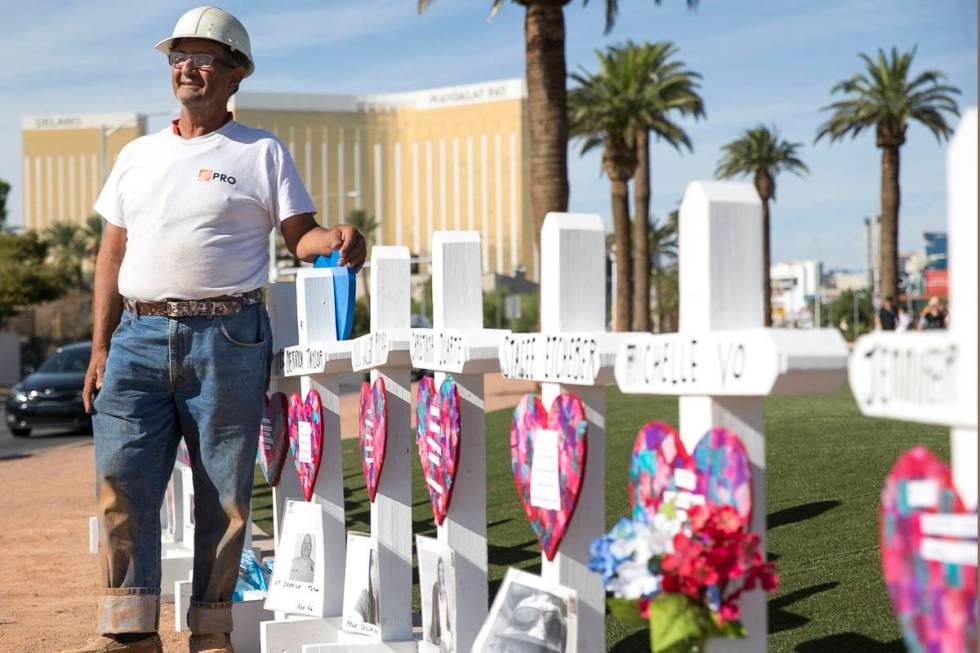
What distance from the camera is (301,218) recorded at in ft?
14.6

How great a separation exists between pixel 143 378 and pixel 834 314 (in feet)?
402

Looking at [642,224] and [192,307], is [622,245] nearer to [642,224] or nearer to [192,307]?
[642,224]

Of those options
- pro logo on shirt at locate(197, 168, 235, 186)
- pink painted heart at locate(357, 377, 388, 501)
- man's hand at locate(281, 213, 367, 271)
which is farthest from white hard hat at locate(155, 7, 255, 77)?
pink painted heart at locate(357, 377, 388, 501)

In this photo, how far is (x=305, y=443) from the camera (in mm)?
5031

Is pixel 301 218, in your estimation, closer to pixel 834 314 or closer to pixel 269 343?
pixel 269 343

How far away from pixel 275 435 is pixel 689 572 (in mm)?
3481

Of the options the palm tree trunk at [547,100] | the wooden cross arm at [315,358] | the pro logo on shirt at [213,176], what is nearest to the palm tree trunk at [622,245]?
the palm tree trunk at [547,100]

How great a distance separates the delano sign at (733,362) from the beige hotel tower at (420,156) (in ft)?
421

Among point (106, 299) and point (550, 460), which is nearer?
point (550, 460)

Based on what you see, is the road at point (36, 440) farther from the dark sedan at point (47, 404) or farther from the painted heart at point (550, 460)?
the painted heart at point (550, 460)

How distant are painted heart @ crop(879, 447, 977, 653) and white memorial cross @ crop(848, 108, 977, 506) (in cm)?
3

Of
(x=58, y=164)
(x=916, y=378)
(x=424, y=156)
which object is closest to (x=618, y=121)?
(x=916, y=378)

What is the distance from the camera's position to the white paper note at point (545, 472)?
315 centimetres

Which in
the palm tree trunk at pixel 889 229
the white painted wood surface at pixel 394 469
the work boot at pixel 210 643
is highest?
the palm tree trunk at pixel 889 229
